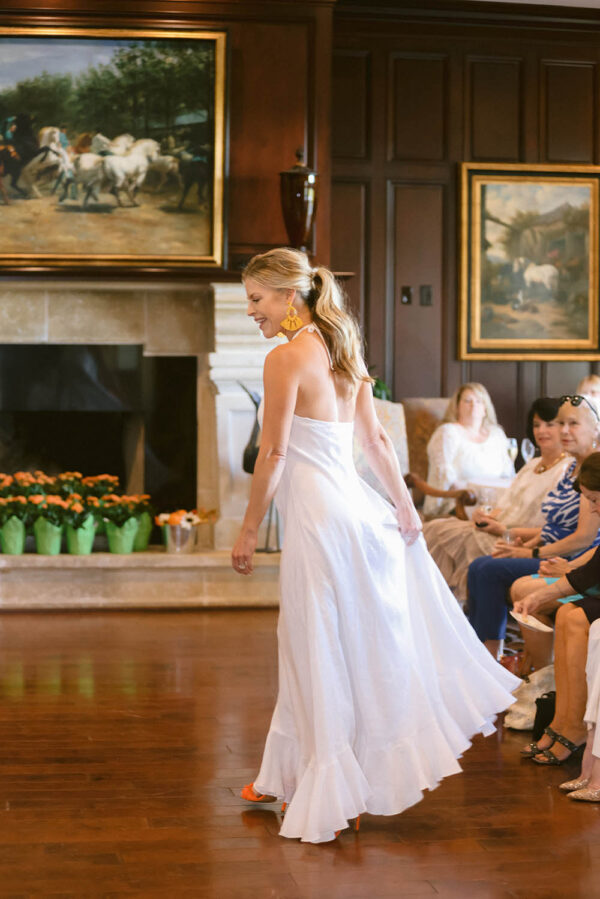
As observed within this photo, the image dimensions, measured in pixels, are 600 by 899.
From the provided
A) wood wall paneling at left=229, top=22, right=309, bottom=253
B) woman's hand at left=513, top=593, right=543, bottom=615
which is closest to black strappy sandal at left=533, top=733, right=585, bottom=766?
woman's hand at left=513, top=593, right=543, bottom=615

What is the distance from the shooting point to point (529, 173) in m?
8.12

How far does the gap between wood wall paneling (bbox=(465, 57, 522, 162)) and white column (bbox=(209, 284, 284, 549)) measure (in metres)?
2.31

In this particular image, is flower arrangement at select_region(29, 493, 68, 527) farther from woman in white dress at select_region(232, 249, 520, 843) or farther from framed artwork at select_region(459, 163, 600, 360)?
woman in white dress at select_region(232, 249, 520, 843)

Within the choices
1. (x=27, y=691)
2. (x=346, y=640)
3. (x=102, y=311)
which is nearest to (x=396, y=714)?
(x=346, y=640)

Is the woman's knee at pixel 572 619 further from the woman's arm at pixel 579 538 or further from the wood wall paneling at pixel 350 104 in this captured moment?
the wood wall paneling at pixel 350 104

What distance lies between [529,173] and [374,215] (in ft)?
3.83

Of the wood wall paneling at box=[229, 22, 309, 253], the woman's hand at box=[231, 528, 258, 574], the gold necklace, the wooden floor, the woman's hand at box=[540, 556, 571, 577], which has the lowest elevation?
the wooden floor

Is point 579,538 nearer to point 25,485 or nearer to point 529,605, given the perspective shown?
point 529,605

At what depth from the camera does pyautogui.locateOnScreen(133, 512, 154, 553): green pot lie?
696 cm

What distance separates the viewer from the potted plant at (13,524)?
22.0 feet

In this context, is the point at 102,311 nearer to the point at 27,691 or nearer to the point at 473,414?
the point at 473,414

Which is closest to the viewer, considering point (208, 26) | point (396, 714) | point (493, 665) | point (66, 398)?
point (396, 714)

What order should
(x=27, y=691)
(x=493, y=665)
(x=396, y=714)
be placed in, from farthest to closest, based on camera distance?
(x=27, y=691)
(x=493, y=665)
(x=396, y=714)

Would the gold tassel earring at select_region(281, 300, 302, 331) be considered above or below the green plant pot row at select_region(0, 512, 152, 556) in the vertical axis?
above
